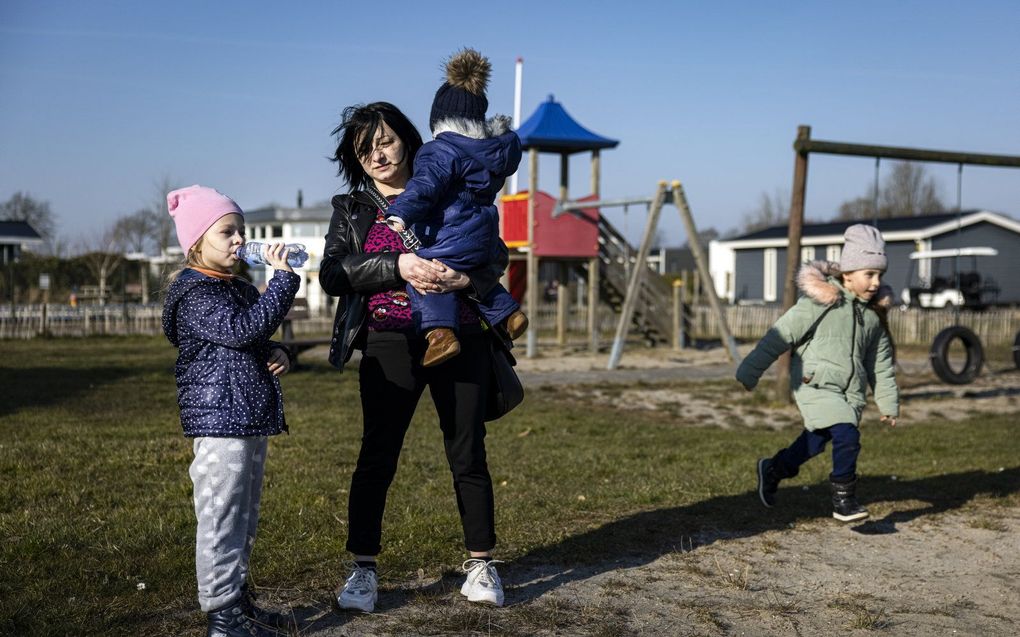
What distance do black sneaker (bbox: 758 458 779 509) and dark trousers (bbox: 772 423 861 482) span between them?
60mm

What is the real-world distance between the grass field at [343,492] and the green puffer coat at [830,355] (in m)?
0.71

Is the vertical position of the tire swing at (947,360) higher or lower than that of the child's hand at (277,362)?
lower

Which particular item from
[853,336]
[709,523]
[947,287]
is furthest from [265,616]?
[947,287]

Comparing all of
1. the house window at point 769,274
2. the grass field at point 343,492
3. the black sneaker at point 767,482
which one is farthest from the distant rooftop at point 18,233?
the black sneaker at point 767,482

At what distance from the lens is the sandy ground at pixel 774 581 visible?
3.58m

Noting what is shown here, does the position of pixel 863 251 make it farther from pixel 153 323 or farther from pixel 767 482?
pixel 153 323

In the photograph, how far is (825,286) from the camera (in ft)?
17.4

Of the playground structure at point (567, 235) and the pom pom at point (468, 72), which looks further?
the playground structure at point (567, 235)

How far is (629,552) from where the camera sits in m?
4.64

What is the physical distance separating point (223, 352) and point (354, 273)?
514mm

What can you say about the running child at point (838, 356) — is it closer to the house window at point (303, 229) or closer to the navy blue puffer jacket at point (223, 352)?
the navy blue puffer jacket at point (223, 352)

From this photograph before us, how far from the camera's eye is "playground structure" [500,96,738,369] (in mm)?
20297

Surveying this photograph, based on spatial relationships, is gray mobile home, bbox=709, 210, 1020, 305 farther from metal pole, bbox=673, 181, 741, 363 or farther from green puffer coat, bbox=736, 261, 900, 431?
green puffer coat, bbox=736, 261, 900, 431

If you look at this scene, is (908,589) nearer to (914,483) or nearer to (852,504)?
(852,504)
